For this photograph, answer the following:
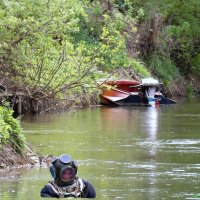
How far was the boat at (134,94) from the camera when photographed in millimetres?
52706

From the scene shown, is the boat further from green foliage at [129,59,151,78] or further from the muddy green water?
the muddy green water


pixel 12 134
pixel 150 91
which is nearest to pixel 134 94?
pixel 150 91

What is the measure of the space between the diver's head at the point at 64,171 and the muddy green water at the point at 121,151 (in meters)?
2.84

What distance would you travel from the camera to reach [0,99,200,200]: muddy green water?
18.6m

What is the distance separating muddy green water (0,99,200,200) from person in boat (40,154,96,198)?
8.91 ft

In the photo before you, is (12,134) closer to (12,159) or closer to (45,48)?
(12,159)

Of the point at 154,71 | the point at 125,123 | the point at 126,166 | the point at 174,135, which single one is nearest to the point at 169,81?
the point at 154,71

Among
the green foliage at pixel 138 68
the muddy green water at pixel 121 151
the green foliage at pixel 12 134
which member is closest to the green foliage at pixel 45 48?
the muddy green water at pixel 121 151

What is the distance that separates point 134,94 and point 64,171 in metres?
41.3

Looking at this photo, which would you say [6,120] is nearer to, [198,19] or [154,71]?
[154,71]

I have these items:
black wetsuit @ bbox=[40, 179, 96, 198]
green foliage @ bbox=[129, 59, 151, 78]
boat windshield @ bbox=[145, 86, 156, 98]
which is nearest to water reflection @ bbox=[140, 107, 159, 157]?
boat windshield @ bbox=[145, 86, 156, 98]

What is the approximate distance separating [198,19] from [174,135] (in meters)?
40.4

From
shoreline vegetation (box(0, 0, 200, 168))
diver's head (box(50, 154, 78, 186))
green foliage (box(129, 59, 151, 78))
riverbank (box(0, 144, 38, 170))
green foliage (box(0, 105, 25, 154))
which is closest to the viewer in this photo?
diver's head (box(50, 154, 78, 186))

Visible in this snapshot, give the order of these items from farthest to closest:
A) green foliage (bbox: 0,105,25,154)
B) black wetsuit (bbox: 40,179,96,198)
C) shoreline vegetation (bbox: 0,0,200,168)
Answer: shoreline vegetation (bbox: 0,0,200,168) → green foliage (bbox: 0,105,25,154) → black wetsuit (bbox: 40,179,96,198)
